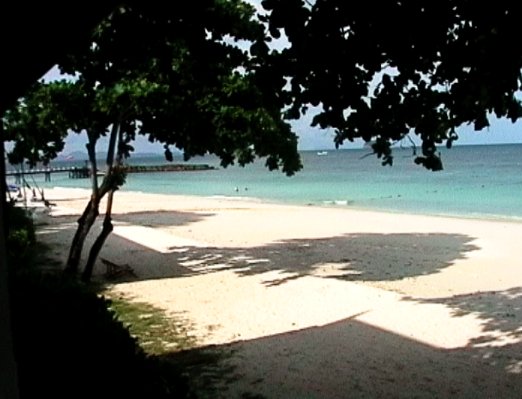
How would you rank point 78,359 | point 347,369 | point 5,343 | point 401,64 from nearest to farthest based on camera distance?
1. point 5,343
2. point 78,359
3. point 401,64
4. point 347,369

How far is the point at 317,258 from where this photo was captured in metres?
13.8

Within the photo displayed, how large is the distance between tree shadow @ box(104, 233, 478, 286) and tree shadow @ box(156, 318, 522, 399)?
11.9 ft

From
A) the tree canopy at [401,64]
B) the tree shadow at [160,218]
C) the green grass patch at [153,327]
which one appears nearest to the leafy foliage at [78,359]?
the tree canopy at [401,64]

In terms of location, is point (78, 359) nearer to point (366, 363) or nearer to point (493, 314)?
point (366, 363)

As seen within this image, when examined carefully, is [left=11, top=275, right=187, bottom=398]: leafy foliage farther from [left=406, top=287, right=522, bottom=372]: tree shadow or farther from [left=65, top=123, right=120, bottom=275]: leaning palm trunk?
[left=65, top=123, right=120, bottom=275]: leaning palm trunk

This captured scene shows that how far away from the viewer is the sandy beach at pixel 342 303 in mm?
5641

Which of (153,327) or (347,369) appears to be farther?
(153,327)

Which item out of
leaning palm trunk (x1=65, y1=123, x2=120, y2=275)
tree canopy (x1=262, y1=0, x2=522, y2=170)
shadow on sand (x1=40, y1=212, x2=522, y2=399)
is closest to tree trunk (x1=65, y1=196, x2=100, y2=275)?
leaning palm trunk (x1=65, y1=123, x2=120, y2=275)

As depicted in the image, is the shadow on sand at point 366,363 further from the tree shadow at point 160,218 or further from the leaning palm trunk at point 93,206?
the tree shadow at point 160,218

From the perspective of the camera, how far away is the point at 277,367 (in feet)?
19.6

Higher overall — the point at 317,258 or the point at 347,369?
the point at 347,369

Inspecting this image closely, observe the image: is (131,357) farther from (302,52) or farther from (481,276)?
(481,276)

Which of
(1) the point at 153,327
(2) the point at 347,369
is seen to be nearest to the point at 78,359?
(2) the point at 347,369

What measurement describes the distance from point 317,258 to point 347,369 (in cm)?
789
